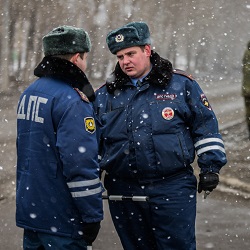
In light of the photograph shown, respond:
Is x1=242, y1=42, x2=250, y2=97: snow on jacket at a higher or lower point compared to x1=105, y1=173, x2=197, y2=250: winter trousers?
higher

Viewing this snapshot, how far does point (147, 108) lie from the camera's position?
4078mm

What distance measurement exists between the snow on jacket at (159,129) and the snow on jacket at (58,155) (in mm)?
655

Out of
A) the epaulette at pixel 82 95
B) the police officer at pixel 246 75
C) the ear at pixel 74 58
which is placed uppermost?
the ear at pixel 74 58

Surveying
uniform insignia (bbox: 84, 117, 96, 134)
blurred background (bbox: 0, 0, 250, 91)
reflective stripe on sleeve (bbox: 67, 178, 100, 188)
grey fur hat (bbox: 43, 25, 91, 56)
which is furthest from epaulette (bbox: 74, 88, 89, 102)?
blurred background (bbox: 0, 0, 250, 91)

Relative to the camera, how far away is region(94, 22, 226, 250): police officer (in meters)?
4.03

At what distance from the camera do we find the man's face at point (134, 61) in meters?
4.15

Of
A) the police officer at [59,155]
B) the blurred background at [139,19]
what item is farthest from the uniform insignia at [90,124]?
the blurred background at [139,19]

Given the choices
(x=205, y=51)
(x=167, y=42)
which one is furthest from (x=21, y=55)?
(x=205, y=51)

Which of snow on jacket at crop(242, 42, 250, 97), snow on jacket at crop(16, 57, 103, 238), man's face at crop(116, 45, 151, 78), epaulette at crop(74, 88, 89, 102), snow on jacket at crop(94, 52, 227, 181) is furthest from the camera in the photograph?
snow on jacket at crop(242, 42, 250, 97)

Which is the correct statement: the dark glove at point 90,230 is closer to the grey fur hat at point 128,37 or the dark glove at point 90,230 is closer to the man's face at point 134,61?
the man's face at point 134,61

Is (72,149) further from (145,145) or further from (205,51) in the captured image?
(205,51)

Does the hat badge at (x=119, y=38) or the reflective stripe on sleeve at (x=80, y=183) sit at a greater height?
the hat badge at (x=119, y=38)

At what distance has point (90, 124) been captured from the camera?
3.37m

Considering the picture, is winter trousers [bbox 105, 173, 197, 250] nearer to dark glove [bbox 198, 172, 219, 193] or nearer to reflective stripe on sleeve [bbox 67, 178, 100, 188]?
dark glove [bbox 198, 172, 219, 193]
